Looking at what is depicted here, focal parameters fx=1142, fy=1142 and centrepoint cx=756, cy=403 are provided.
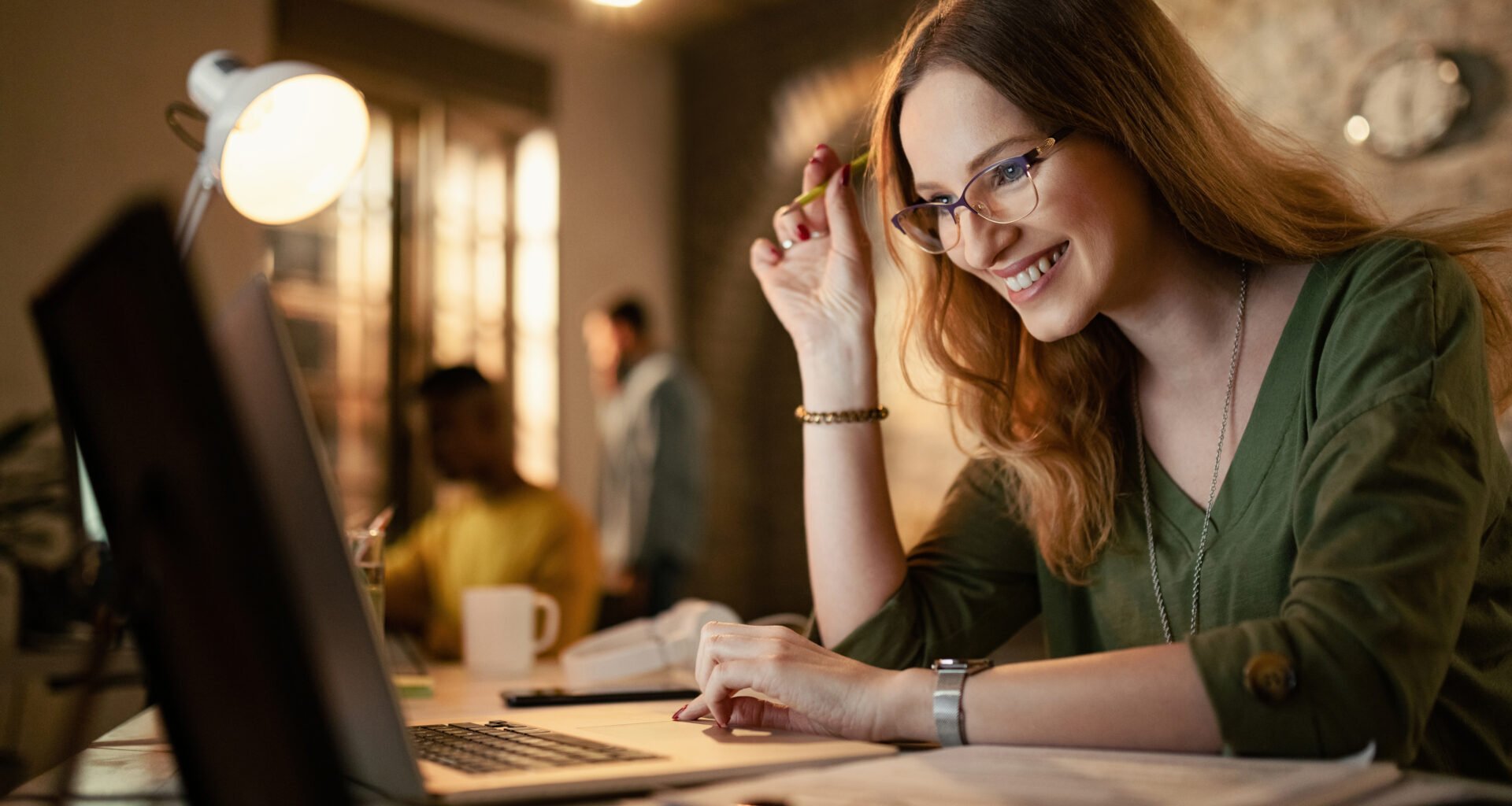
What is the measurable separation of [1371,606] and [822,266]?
787 millimetres

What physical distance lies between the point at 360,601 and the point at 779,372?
5.11m

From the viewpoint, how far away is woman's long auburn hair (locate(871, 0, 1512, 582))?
1.09 m

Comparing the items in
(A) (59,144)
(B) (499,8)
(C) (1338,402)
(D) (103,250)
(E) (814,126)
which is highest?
(B) (499,8)

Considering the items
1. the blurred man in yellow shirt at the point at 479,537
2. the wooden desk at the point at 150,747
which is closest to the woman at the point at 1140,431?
the wooden desk at the point at 150,747

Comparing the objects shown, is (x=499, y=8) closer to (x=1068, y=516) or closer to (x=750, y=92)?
(x=750, y=92)

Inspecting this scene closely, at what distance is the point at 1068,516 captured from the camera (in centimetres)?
120

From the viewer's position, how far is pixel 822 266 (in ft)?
4.56

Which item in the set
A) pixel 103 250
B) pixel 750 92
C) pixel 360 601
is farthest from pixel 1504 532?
pixel 750 92

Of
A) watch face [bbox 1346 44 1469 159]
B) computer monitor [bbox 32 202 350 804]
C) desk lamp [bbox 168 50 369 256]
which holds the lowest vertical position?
computer monitor [bbox 32 202 350 804]

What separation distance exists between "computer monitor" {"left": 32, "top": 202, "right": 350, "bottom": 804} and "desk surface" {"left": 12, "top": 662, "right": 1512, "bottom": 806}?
0.82ft

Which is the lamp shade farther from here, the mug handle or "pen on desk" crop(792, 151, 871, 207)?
the mug handle

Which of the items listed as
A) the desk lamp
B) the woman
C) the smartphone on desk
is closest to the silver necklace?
the woman

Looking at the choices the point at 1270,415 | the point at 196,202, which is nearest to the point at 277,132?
the point at 196,202

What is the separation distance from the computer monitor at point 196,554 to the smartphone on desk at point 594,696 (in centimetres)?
55
